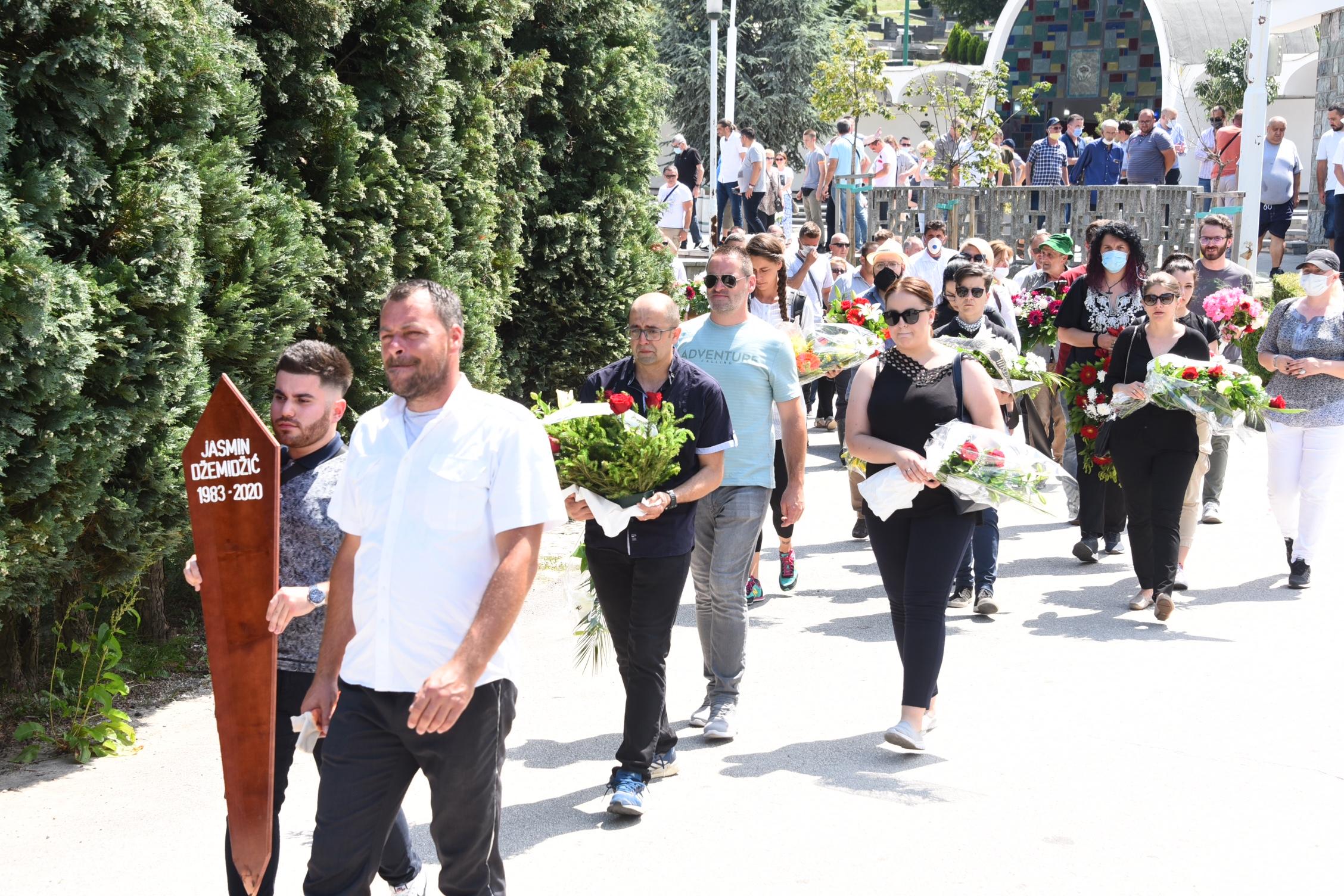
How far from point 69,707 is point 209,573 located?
2584 mm

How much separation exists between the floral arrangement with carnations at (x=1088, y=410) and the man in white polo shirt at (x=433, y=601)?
6118 millimetres

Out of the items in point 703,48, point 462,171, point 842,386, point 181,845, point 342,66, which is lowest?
point 181,845

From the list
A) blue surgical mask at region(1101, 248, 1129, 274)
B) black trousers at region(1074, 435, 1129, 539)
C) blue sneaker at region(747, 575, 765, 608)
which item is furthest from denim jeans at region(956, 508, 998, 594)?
blue surgical mask at region(1101, 248, 1129, 274)

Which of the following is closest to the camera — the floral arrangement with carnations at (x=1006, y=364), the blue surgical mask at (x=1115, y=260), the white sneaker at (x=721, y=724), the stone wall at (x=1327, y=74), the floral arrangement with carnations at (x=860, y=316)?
the white sneaker at (x=721, y=724)

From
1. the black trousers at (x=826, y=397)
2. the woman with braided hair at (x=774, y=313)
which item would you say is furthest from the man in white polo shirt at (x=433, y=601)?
the black trousers at (x=826, y=397)

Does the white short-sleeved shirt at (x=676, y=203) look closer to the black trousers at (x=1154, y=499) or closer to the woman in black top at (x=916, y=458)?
the black trousers at (x=1154, y=499)

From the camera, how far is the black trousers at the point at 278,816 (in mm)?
4488

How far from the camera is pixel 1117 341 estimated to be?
8.91 metres

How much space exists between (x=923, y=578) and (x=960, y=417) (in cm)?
78

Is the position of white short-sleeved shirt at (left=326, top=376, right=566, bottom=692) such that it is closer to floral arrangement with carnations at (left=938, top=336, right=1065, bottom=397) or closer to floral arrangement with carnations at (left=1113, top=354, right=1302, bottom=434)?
floral arrangement with carnations at (left=938, top=336, right=1065, bottom=397)

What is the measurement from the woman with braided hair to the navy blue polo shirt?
2349 millimetres

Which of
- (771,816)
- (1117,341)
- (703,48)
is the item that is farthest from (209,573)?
(703,48)

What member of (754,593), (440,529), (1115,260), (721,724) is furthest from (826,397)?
(440,529)

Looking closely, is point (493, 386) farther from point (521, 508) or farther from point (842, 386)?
point (521, 508)
